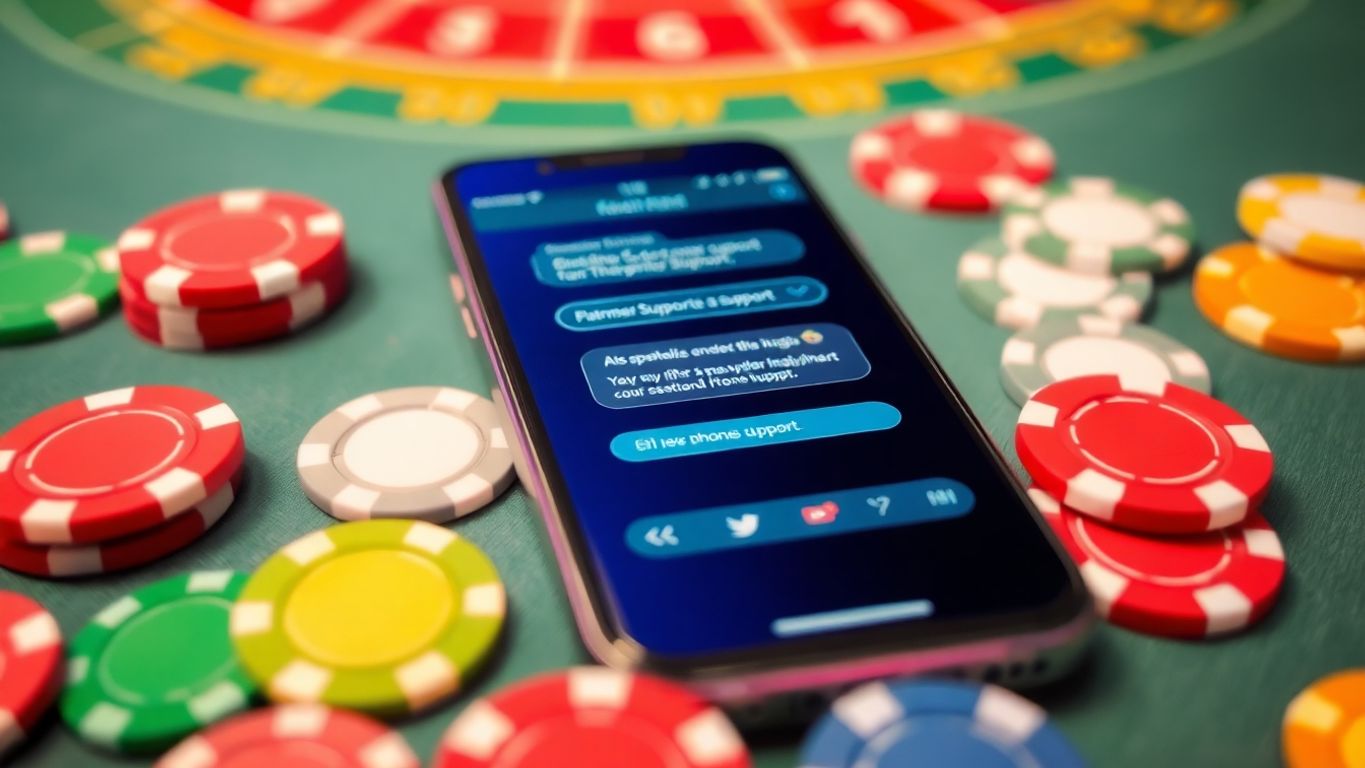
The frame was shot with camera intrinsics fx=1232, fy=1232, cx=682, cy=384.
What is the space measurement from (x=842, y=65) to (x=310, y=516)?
92 centimetres

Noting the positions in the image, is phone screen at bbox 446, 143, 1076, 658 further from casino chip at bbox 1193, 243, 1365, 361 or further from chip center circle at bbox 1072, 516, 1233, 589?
casino chip at bbox 1193, 243, 1365, 361

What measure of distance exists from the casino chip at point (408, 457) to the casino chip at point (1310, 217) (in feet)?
2.24

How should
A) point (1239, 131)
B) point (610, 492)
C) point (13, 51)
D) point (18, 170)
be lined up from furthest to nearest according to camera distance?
1. point (13, 51)
2. point (1239, 131)
3. point (18, 170)
4. point (610, 492)

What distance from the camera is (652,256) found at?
3.26ft

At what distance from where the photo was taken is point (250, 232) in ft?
3.37

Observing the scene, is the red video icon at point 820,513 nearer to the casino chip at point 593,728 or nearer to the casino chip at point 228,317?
the casino chip at point 593,728

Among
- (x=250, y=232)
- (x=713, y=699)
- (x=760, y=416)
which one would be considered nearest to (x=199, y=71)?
(x=250, y=232)

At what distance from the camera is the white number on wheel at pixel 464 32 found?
149 centimetres

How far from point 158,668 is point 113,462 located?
17 centimetres

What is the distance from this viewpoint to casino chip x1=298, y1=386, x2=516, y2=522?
2.65ft

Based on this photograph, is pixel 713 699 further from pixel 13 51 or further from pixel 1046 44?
pixel 13 51

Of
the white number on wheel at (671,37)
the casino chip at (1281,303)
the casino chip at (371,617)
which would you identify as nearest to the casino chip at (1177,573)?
the casino chip at (1281,303)

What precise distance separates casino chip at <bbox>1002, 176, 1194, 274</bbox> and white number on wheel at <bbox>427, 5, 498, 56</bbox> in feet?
2.31

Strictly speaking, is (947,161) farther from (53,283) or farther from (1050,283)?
(53,283)
